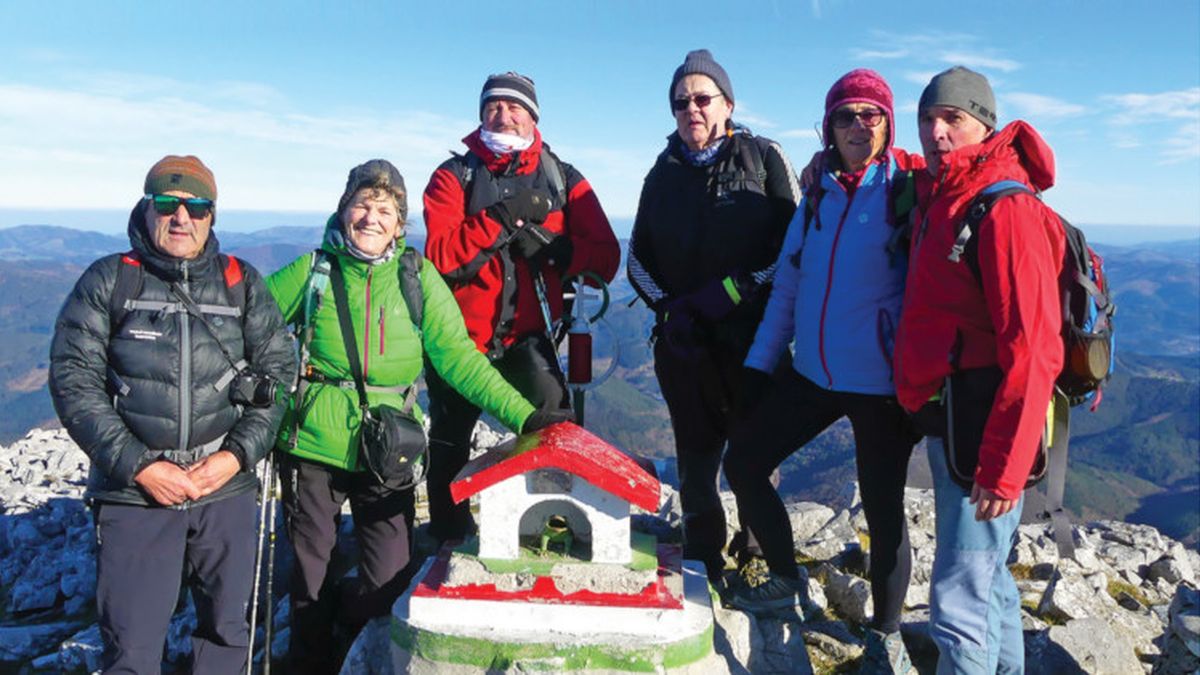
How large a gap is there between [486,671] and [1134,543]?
29.5ft

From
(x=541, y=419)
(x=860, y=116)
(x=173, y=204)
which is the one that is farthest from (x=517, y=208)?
(x=860, y=116)

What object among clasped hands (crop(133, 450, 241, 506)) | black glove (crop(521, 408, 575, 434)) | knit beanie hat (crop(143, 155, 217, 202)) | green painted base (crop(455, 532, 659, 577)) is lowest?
green painted base (crop(455, 532, 659, 577))

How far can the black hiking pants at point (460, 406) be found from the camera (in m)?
6.75

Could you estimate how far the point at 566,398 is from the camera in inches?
271

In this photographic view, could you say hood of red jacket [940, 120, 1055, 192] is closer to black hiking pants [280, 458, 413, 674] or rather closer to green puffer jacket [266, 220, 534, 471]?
green puffer jacket [266, 220, 534, 471]

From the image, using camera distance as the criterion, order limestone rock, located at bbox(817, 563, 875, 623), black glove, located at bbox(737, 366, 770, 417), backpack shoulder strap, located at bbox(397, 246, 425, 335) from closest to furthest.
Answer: backpack shoulder strap, located at bbox(397, 246, 425, 335) < black glove, located at bbox(737, 366, 770, 417) < limestone rock, located at bbox(817, 563, 875, 623)

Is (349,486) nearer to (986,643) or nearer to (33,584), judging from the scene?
(986,643)

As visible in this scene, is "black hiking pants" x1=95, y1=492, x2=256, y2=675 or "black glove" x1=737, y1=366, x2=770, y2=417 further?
"black glove" x1=737, y1=366, x2=770, y2=417

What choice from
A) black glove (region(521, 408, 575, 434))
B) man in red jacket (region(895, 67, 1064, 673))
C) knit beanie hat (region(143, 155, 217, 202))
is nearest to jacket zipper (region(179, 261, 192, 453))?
knit beanie hat (region(143, 155, 217, 202))

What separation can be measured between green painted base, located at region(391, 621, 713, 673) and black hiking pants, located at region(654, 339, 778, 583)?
2066 millimetres

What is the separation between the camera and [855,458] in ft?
17.9

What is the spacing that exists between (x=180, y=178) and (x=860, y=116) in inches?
167

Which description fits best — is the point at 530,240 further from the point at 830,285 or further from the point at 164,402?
the point at 164,402

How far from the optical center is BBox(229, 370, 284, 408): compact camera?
5219mm
